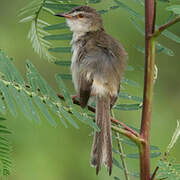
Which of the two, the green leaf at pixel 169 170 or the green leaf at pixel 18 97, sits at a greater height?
the green leaf at pixel 18 97

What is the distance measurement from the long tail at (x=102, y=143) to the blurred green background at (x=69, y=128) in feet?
2.63

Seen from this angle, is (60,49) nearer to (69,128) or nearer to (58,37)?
(58,37)

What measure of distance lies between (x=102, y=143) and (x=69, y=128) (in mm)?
1613

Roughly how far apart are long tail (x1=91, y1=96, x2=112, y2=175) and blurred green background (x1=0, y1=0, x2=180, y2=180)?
0.80 meters

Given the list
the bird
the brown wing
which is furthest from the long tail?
the brown wing

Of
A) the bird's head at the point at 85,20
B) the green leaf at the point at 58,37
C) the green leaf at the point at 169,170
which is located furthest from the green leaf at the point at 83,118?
the bird's head at the point at 85,20

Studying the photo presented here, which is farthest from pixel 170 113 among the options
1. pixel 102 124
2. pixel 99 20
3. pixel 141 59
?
pixel 102 124

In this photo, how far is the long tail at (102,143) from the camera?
2.67 m

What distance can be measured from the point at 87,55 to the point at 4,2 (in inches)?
84.9

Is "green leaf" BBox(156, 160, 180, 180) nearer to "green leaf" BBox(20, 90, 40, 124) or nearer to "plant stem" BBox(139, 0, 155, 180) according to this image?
"plant stem" BBox(139, 0, 155, 180)

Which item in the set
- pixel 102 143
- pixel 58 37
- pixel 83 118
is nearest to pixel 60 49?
pixel 58 37

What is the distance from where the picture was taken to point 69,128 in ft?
14.5

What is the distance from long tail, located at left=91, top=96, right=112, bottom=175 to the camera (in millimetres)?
2670

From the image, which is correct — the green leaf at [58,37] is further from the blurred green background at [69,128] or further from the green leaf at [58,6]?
the blurred green background at [69,128]
